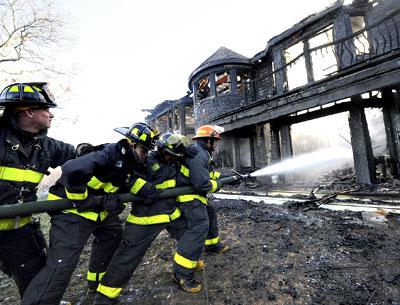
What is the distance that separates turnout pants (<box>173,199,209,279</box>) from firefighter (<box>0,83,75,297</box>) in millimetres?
1469

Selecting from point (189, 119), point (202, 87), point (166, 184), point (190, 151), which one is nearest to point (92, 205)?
point (166, 184)

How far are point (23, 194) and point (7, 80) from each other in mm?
16695

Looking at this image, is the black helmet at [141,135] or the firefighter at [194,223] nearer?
the black helmet at [141,135]

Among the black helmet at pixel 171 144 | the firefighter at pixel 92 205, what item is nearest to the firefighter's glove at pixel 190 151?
the black helmet at pixel 171 144

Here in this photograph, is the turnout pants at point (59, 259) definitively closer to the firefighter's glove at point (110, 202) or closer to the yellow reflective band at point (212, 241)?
the firefighter's glove at point (110, 202)

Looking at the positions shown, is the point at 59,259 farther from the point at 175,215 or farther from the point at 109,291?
the point at 175,215

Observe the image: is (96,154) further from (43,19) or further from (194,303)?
(43,19)

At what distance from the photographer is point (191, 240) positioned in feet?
10.2

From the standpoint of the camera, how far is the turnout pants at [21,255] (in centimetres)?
229

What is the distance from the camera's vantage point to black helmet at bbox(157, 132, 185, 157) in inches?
125

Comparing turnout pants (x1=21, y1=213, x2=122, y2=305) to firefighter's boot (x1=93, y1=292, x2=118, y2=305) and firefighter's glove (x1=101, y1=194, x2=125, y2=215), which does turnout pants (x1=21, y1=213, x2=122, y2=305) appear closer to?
firefighter's glove (x1=101, y1=194, x2=125, y2=215)

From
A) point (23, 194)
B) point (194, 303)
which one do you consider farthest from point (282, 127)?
point (23, 194)

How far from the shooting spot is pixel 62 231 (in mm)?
2451

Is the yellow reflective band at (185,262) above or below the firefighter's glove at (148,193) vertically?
below
